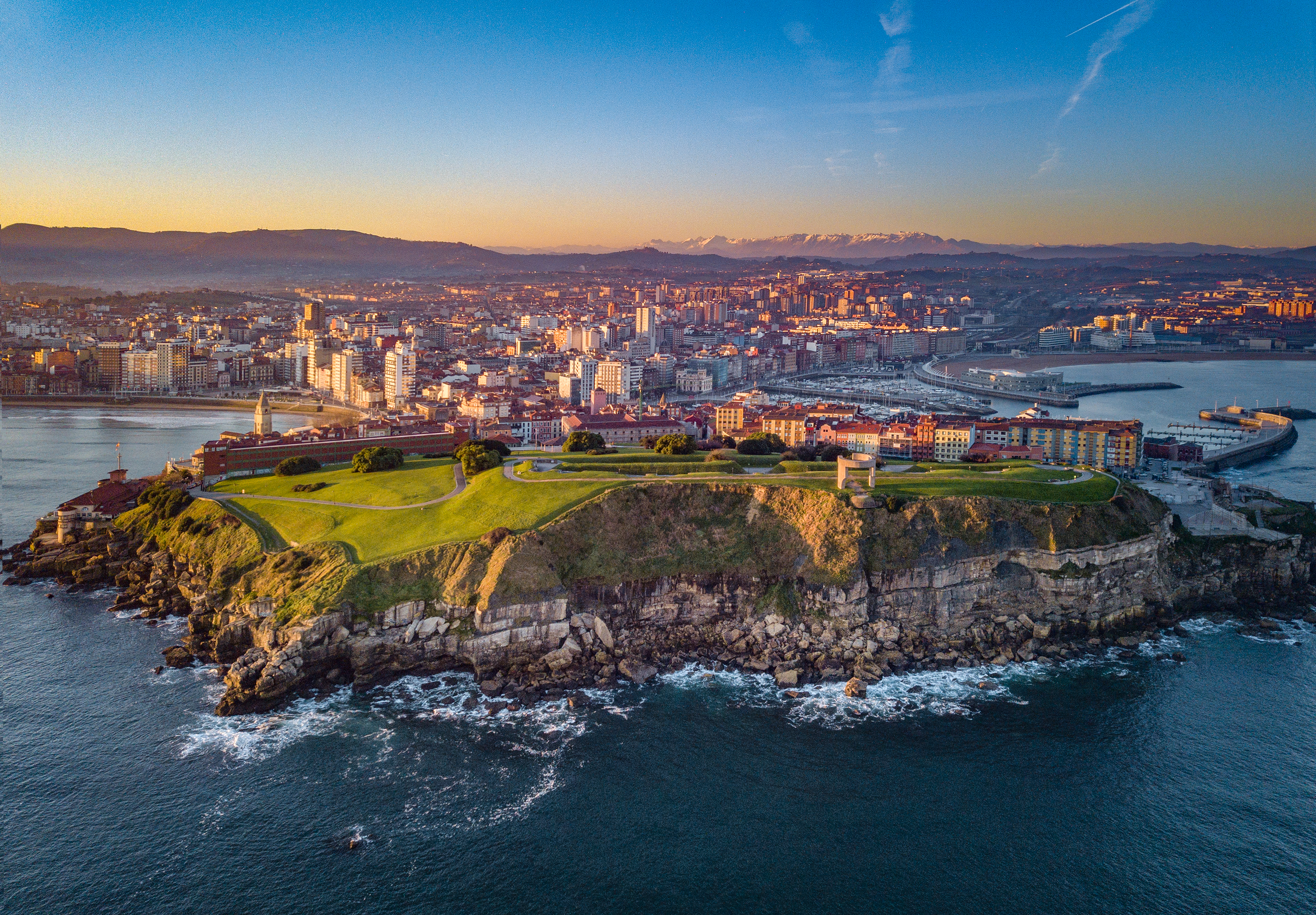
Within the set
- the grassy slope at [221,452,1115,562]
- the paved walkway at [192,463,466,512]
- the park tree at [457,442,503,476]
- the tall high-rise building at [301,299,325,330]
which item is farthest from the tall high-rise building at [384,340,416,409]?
the grassy slope at [221,452,1115,562]

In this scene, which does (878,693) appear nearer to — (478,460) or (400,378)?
(478,460)

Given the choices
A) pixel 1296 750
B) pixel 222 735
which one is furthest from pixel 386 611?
pixel 1296 750

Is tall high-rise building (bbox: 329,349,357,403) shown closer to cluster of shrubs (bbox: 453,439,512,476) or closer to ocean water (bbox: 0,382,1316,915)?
cluster of shrubs (bbox: 453,439,512,476)

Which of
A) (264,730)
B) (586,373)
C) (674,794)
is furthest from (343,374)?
(674,794)

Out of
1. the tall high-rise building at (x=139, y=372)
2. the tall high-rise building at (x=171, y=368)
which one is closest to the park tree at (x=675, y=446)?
the tall high-rise building at (x=171, y=368)

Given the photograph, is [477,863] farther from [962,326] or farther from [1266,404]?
[962,326]

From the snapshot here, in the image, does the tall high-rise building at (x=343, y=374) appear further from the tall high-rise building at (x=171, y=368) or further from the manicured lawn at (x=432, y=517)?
the manicured lawn at (x=432, y=517)
